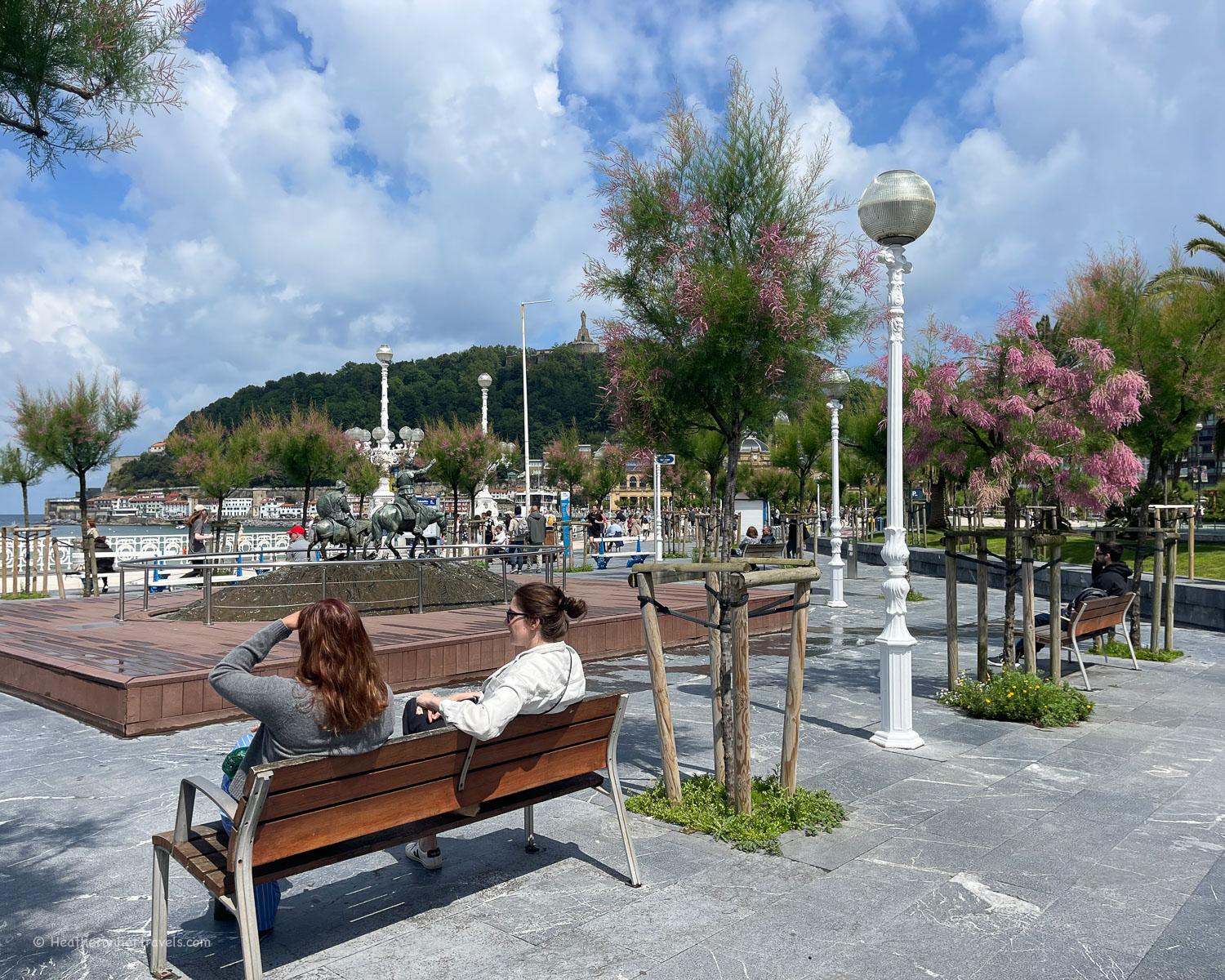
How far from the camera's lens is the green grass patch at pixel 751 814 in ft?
14.6

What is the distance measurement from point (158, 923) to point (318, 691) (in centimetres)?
100

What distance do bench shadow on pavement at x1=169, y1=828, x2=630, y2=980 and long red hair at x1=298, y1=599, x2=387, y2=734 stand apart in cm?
92

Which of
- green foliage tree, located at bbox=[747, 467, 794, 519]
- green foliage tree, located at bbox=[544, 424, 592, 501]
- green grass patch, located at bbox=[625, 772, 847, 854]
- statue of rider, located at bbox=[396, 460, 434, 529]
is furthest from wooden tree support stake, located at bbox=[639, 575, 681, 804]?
green foliage tree, located at bbox=[747, 467, 794, 519]

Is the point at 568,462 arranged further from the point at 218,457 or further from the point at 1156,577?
the point at 1156,577


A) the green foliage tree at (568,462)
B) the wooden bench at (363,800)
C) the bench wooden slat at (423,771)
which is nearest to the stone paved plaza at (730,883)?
the wooden bench at (363,800)

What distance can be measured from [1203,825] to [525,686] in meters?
3.68

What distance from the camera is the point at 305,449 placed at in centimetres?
2948

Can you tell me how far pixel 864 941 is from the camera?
337 cm

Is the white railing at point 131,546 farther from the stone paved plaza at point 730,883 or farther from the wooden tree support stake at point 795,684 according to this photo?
the wooden tree support stake at point 795,684

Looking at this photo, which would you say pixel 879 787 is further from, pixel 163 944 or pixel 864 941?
pixel 163 944

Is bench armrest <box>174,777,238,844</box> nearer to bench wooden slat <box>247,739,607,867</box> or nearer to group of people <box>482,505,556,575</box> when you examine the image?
bench wooden slat <box>247,739,607,867</box>

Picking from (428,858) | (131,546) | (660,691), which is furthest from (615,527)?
(428,858)

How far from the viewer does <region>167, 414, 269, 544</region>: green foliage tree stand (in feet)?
89.9

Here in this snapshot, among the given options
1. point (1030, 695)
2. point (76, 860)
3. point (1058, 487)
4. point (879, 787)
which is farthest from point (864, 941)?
point (1058, 487)
